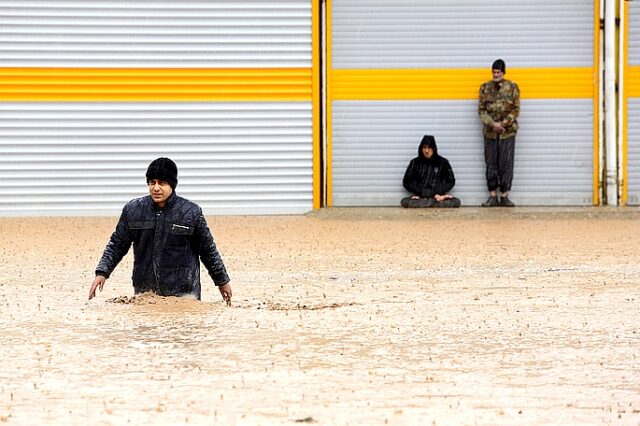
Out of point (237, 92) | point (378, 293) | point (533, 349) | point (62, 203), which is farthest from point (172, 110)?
point (533, 349)

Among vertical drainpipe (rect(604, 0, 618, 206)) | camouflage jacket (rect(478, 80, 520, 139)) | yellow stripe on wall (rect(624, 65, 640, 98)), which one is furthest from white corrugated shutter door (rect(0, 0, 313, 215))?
yellow stripe on wall (rect(624, 65, 640, 98))

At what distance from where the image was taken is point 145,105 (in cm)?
1764

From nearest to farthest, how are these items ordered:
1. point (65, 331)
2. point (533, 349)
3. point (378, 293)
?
point (533, 349), point (65, 331), point (378, 293)

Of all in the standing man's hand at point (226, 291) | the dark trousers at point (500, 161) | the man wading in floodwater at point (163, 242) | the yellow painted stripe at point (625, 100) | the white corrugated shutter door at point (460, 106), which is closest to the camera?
the man wading in floodwater at point (163, 242)

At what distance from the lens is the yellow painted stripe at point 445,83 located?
17859 millimetres

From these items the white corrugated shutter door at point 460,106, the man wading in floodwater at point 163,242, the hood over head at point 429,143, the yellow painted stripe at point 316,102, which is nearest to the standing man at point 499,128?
the white corrugated shutter door at point 460,106

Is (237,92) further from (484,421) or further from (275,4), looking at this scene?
(484,421)

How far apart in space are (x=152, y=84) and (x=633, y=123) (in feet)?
22.4

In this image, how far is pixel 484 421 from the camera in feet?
17.4

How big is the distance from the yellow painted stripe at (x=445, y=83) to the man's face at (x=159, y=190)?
1001 centimetres

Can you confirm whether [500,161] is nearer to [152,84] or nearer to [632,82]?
[632,82]

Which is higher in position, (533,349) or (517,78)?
(517,78)

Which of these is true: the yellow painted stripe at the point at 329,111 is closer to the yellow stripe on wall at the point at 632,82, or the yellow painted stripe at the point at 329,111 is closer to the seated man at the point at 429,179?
the seated man at the point at 429,179

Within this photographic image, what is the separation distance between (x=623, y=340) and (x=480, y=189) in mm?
10985
